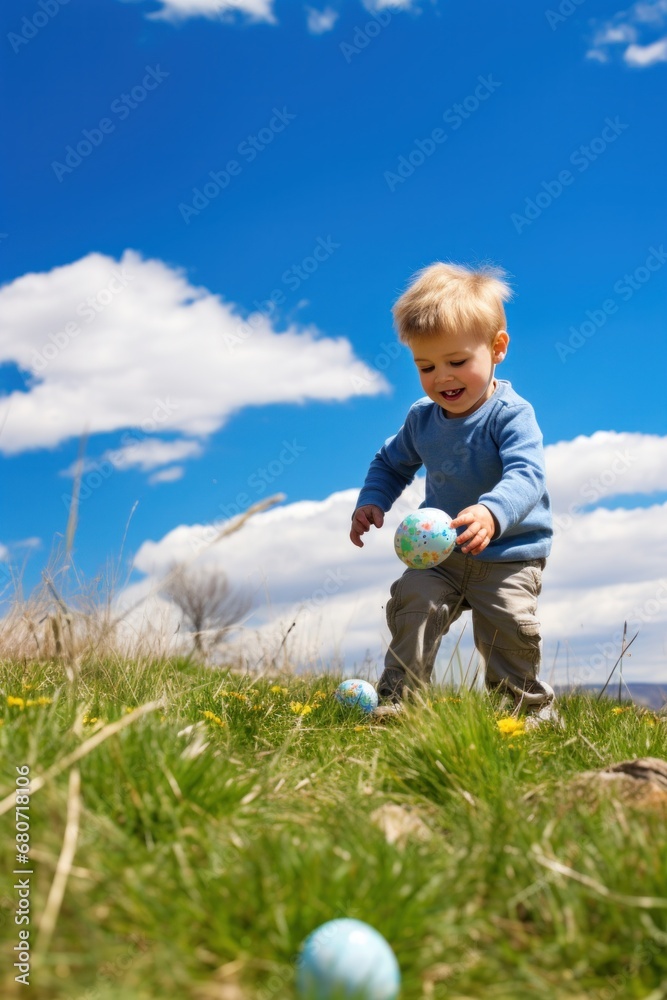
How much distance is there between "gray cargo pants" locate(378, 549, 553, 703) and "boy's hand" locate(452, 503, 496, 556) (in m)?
0.70

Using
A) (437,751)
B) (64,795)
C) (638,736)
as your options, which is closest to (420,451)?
(638,736)

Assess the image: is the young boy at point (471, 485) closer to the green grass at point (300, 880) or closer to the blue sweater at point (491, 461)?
the blue sweater at point (491, 461)

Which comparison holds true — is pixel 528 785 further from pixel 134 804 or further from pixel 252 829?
pixel 134 804

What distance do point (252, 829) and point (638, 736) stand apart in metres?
2.03

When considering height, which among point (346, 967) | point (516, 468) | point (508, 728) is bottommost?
point (346, 967)

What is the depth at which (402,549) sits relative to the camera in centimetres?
434

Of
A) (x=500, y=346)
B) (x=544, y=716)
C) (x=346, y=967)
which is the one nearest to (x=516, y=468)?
(x=500, y=346)

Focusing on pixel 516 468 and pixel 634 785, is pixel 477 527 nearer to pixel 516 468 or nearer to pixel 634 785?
pixel 516 468

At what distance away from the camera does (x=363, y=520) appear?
16.7ft

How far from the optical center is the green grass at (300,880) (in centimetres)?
172

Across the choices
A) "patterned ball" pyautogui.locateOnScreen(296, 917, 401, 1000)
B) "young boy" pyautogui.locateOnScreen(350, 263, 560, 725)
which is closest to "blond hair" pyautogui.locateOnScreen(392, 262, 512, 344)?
"young boy" pyautogui.locateOnScreen(350, 263, 560, 725)

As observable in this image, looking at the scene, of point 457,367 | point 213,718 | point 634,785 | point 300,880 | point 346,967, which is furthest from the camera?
point 457,367

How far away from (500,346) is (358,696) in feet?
6.70

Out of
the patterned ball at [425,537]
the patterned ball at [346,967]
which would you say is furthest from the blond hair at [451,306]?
the patterned ball at [346,967]
